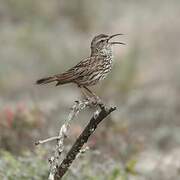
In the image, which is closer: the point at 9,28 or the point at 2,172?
the point at 2,172

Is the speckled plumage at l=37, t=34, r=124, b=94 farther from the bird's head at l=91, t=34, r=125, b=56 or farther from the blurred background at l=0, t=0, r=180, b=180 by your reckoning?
the blurred background at l=0, t=0, r=180, b=180

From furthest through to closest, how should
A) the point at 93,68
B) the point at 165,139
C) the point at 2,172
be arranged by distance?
the point at 165,139, the point at 2,172, the point at 93,68

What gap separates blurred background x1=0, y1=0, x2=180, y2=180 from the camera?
1070 cm

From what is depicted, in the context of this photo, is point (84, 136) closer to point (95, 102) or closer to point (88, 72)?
point (95, 102)

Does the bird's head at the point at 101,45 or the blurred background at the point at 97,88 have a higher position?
the blurred background at the point at 97,88

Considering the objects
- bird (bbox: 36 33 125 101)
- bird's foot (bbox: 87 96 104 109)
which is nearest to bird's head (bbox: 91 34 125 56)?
bird (bbox: 36 33 125 101)

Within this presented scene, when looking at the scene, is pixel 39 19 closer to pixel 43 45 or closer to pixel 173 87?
pixel 43 45

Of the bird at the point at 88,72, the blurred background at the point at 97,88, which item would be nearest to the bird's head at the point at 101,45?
the bird at the point at 88,72

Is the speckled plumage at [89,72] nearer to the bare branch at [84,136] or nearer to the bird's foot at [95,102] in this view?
the bird's foot at [95,102]

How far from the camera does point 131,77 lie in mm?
17156

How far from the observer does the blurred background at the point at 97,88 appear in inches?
421

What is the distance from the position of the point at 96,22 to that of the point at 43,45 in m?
3.44

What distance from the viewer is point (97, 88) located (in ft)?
54.3

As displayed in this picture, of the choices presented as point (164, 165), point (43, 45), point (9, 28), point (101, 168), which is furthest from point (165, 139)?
point (9, 28)
